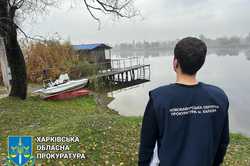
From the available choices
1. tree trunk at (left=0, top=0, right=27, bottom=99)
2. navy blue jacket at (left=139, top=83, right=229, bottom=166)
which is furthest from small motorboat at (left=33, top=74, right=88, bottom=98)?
navy blue jacket at (left=139, top=83, right=229, bottom=166)

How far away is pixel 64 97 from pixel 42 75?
7139 millimetres

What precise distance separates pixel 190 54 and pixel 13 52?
10.00 meters

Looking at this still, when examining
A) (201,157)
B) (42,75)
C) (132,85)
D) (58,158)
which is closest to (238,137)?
(58,158)

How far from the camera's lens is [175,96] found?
187 centimetres

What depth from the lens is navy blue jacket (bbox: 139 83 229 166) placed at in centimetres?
187

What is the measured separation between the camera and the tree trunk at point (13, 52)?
9844mm

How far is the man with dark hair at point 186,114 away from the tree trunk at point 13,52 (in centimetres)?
929

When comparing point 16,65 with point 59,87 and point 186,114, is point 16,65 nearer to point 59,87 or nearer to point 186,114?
point 59,87

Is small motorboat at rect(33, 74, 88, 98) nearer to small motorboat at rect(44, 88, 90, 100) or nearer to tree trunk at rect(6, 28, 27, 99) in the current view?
small motorboat at rect(44, 88, 90, 100)

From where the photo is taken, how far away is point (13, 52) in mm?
10523

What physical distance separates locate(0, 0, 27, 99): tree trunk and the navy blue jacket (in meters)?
9.27

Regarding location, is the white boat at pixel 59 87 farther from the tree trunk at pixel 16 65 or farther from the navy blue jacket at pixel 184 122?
the navy blue jacket at pixel 184 122

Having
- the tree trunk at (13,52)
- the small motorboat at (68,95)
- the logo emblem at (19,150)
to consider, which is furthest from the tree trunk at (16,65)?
the logo emblem at (19,150)

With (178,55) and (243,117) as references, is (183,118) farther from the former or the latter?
(243,117)
